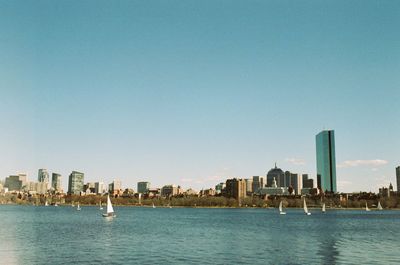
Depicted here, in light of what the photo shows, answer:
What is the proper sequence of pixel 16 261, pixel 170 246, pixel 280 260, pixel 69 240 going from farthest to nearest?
1. pixel 69 240
2. pixel 170 246
3. pixel 280 260
4. pixel 16 261

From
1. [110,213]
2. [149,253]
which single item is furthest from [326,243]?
[110,213]

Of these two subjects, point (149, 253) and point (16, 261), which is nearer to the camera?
point (16, 261)

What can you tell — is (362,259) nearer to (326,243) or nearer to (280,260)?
(280,260)

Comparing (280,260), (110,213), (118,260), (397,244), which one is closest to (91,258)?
(118,260)

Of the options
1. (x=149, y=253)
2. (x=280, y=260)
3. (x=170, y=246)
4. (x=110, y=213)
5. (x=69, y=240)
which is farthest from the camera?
(x=110, y=213)

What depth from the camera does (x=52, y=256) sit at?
59.2 meters

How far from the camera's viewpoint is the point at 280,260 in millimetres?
58281

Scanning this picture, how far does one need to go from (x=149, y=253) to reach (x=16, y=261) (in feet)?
55.8

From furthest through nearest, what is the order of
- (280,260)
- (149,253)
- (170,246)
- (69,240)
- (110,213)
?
(110,213)
(69,240)
(170,246)
(149,253)
(280,260)

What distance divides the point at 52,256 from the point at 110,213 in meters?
130

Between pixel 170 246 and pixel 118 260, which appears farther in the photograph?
pixel 170 246

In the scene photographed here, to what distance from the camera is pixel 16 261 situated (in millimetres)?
54688

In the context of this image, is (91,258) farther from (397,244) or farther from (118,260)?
(397,244)

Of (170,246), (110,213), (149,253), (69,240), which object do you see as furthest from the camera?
(110,213)
